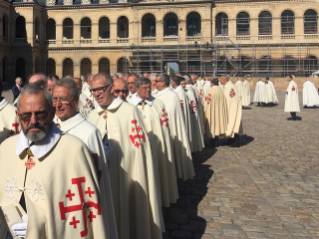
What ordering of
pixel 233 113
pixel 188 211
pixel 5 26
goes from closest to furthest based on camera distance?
1. pixel 188 211
2. pixel 233 113
3. pixel 5 26

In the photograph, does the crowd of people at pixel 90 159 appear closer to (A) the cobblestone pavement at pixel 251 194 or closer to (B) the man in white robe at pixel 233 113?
(A) the cobblestone pavement at pixel 251 194

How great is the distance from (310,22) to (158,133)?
38141 millimetres

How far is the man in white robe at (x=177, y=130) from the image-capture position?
6.59 meters

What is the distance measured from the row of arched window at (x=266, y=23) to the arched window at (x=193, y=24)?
2.07m

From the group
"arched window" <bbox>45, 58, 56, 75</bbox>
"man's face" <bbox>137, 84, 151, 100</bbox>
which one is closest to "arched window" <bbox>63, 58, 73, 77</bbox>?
"arched window" <bbox>45, 58, 56, 75</bbox>

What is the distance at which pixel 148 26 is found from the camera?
42.0m

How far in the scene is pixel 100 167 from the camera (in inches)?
116

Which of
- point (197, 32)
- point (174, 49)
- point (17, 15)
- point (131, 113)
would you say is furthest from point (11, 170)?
point (17, 15)

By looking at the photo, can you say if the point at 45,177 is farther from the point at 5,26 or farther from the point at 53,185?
the point at 5,26

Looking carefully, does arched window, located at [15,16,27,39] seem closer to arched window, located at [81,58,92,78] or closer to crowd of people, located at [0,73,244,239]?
arched window, located at [81,58,92,78]

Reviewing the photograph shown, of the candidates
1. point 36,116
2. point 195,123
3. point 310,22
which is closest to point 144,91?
point 36,116

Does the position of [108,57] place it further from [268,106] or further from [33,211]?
[33,211]

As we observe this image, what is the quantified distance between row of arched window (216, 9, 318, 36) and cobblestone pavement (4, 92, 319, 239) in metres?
30.1

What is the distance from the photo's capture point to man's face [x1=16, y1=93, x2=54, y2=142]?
95.8 inches
